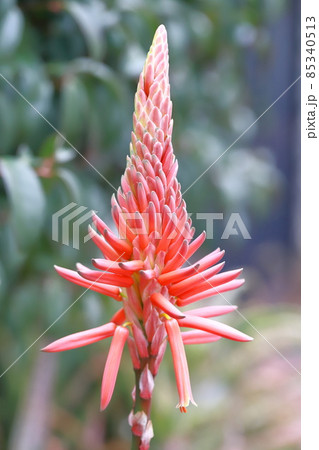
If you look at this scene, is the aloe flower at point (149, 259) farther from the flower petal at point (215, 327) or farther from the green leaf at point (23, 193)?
the green leaf at point (23, 193)

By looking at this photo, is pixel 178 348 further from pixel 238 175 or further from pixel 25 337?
pixel 238 175

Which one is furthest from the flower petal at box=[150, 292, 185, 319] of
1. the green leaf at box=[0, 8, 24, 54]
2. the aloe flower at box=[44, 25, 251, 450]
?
the green leaf at box=[0, 8, 24, 54]

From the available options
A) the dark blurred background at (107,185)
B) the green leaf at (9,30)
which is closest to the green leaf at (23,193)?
the dark blurred background at (107,185)

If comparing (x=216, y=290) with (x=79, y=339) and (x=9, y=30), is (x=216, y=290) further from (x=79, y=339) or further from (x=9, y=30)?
(x=9, y=30)

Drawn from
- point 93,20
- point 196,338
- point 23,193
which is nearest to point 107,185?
point 93,20

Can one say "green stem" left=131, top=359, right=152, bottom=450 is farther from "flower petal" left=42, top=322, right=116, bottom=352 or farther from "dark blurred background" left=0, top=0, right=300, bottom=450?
"dark blurred background" left=0, top=0, right=300, bottom=450
